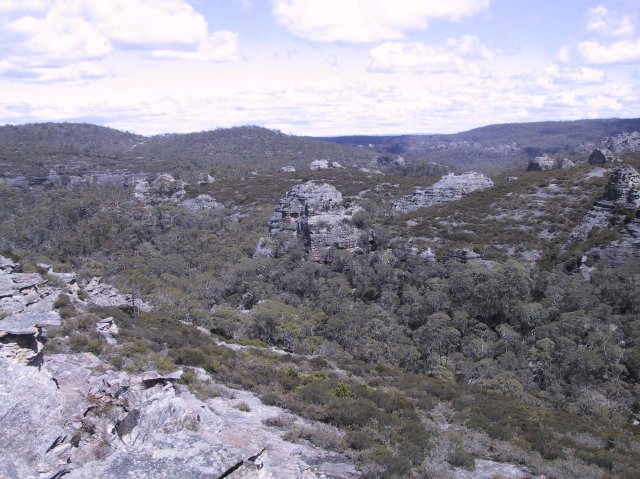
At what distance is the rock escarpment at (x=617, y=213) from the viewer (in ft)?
119

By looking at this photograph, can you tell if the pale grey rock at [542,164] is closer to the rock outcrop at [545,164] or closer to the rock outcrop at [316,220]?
the rock outcrop at [545,164]

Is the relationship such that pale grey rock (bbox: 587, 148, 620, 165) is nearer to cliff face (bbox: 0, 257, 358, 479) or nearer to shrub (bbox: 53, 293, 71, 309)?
shrub (bbox: 53, 293, 71, 309)

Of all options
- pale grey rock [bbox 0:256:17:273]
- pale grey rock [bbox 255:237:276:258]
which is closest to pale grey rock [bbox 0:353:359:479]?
pale grey rock [bbox 0:256:17:273]

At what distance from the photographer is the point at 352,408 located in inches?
514

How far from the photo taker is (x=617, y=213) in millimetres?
40438

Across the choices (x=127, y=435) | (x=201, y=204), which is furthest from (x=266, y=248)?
(x=127, y=435)

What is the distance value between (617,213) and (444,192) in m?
28.2

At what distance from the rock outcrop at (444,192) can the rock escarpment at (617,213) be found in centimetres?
2335

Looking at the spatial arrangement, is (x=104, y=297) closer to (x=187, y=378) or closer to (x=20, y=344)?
(x=187, y=378)

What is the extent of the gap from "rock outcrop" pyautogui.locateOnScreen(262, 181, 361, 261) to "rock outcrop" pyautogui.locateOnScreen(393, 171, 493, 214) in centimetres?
762

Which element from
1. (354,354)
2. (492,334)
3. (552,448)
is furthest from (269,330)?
(552,448)

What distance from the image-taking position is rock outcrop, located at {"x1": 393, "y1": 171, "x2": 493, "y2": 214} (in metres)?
66.4

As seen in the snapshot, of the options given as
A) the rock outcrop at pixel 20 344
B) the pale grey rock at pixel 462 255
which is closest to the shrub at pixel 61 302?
the rock outcrop at pixel 20 344

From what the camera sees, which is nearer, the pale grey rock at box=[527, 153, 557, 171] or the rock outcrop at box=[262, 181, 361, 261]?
the rock outcrop at box=[262, 181, 361, 261]
